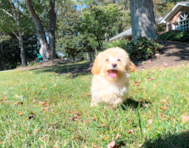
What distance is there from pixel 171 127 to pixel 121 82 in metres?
0.83

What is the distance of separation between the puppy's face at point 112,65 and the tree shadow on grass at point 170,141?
0.89m

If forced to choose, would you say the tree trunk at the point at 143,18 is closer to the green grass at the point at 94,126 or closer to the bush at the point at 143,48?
the bush at the point at 143,48

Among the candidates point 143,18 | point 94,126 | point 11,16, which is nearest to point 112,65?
point 94,126

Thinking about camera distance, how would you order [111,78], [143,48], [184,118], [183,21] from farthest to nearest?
[183,21]
[143,48]
[111,78]
[184,118]

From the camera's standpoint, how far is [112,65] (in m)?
1.99

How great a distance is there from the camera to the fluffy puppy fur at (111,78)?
82.4 inches

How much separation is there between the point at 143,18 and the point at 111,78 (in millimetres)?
5844

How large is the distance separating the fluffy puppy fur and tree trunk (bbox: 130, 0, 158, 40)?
17.9 feet

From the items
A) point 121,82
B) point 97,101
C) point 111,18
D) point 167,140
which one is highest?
point 111,18

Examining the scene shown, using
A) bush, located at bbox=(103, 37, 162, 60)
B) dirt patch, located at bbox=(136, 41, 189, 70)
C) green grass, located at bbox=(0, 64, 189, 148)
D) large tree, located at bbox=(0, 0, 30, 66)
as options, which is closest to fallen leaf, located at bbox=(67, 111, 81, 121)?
green grass, located at bbox=(0, 64, 189, 148)

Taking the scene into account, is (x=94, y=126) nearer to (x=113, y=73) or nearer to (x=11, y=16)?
(x=113, y=73)

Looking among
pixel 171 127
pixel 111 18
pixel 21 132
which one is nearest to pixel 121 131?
pixel 171 127

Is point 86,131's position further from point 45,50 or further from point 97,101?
point 45,50

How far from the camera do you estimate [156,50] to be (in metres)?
6.44
